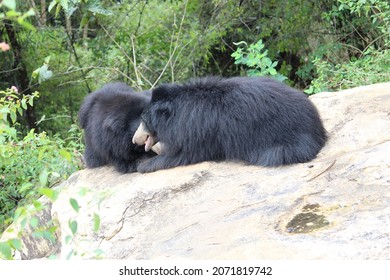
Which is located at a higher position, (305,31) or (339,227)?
(305,31)

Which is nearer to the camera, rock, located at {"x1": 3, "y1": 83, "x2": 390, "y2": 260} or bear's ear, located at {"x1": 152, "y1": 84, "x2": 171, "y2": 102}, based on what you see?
rock, located at {"x1": 3, "y1": 83, "x2": 390, "y2": 260}

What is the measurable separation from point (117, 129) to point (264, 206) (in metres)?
2.10

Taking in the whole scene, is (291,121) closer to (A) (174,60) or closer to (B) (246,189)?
(B) (246,189)

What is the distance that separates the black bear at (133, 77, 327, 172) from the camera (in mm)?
5168

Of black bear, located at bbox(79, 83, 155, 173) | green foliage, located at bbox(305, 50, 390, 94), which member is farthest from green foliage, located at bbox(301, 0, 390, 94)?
black bear, located at bbox(79, 83, 155, 173)

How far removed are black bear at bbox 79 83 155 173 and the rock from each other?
0.18 metres

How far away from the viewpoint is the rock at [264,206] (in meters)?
3.51

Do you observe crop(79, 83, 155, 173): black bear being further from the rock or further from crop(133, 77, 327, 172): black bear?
crop(133, 77, 327, 172): black bear

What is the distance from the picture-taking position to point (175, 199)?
4.78 meters

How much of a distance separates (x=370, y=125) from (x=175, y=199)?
5.61 feet

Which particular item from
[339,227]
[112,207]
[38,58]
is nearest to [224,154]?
[112,207]

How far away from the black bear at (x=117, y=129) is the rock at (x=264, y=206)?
0.60 ft

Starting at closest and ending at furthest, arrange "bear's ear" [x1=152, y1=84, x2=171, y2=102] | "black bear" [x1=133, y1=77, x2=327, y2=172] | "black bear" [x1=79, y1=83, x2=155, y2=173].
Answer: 1. "black bear" [x1=133, y1=77, x2=327, y2=172]
2. "bear's ear" [x1=152, y1=84, x2=171, y2=102]
3. "black bear" [x1=79, y1=83, x2=155, y2=173]

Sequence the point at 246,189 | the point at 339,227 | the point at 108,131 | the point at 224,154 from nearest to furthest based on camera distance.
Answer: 1. the point at 339,227
2. the point at 246,189
3. the point at 224,154
4. the point at 108,131
